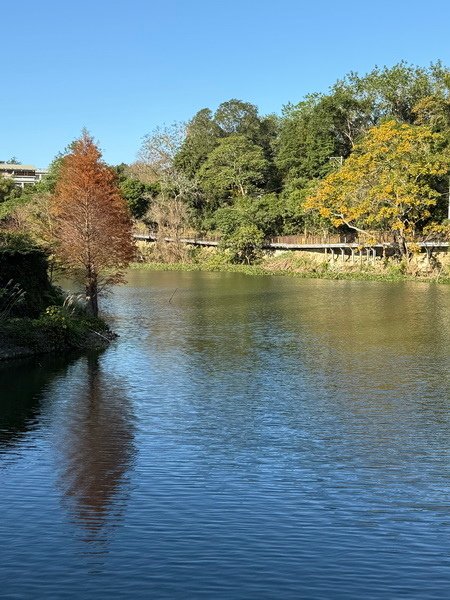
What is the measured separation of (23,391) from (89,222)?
44.9 ft

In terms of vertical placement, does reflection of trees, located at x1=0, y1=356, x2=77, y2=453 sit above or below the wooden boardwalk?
below

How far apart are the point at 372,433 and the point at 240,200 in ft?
260

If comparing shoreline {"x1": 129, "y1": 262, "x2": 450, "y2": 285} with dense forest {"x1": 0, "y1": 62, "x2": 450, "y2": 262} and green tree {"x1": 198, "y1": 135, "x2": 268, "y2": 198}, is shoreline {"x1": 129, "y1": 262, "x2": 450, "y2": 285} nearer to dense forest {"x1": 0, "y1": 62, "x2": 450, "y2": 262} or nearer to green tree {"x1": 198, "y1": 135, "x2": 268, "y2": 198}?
dense forest {"x1": 0, "y1": 62, "x2": 450, "y2": 262}

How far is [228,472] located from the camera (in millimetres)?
15070

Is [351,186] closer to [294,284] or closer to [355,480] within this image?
[294,284]

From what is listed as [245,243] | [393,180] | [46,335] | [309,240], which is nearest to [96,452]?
[46,335]

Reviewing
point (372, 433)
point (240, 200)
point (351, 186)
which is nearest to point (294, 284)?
point (351, 186)

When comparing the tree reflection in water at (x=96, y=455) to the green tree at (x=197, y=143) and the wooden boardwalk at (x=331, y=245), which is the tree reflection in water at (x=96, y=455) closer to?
the wooden boardwalk at (x=331, y=245)

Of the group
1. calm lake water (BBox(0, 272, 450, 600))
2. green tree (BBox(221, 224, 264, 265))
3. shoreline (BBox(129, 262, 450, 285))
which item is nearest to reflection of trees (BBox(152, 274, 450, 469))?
calm lake water (BBox(0, 272, 450, 600))

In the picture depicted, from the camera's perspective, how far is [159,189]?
106 m

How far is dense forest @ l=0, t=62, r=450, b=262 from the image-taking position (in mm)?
71625

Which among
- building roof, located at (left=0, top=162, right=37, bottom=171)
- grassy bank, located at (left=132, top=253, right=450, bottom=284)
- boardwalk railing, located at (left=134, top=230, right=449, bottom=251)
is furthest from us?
building roof, located at (left=0, top=162, right=37, bottom=171)

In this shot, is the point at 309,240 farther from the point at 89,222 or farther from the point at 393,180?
the point at 89,222

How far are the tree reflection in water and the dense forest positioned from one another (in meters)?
36.0
